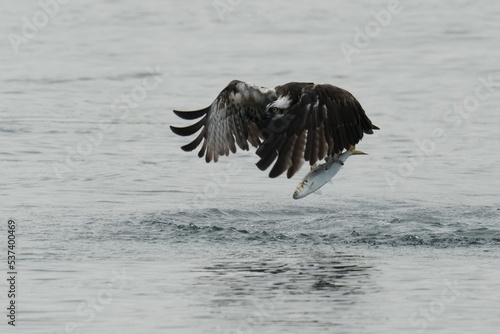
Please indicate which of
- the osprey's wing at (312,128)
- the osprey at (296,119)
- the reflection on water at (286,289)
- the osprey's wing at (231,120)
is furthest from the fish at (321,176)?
the osprey's wing at (231,120)

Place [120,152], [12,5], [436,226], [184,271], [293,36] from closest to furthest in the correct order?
[184,271], [436,226], [120,152], [293,36], [12,5]

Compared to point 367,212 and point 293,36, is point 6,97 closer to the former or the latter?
point 293,36

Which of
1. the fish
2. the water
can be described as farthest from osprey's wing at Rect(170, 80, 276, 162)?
the fish

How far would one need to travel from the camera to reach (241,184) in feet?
47.4

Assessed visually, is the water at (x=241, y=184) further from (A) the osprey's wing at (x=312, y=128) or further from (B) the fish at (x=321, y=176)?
(A) the osprey's wing at (x=312, y=128)

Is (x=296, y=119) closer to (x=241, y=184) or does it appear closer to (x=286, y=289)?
(x=286, y=289)

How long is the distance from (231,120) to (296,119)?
1.70 m

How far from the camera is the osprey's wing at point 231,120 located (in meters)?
12.1

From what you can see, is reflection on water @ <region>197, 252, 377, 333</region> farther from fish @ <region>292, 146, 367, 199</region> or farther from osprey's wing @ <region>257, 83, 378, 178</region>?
osprey's wing @ <region>257, 83, 378, 178</region>

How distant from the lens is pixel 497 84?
19.9 metres

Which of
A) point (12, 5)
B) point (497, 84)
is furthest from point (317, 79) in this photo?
point (12, 5)

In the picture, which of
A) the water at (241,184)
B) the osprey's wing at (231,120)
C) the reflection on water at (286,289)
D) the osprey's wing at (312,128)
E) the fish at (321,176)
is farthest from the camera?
the osprey's wing at (231,120)

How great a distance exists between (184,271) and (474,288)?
2.42 m

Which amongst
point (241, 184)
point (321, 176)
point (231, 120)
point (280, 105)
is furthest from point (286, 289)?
point (241, 184)
